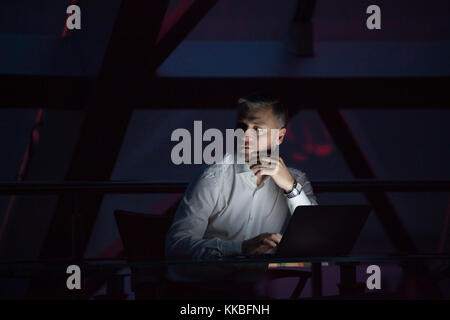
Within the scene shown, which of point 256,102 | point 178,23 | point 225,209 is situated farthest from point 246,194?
point 178,23

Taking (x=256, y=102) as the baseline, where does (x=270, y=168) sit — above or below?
below

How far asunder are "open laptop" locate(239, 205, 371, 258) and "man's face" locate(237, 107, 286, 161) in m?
0.47

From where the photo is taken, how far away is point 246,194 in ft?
6.23

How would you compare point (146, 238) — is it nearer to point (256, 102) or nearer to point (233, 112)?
point (256, 102)

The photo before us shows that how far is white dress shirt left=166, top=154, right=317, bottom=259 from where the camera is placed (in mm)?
1617

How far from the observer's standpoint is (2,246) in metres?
6.69

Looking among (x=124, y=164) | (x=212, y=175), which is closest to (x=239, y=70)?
(x=124, y=164)

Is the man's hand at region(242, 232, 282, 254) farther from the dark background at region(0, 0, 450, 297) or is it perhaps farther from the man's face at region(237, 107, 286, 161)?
the dark background at region(0, 0, 450, 297)

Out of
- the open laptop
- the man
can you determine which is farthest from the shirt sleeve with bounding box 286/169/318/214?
the open laptop

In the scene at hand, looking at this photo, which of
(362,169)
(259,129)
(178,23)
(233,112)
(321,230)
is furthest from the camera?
(233,112)

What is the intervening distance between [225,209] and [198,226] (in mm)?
162

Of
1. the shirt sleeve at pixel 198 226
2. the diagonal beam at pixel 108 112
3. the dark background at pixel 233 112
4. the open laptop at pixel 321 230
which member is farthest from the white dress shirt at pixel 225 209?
the dark background at pixel 233 112

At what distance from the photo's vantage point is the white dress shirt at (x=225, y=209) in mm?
1617
